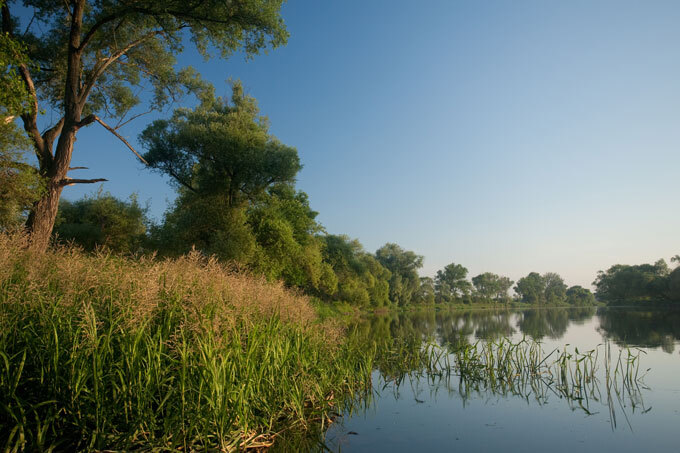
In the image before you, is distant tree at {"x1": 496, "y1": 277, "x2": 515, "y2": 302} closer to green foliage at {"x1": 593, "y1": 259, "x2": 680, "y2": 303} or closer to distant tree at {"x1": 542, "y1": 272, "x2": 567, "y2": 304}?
distant tree at {"x1": 542, "y1": 272, "x2": 567, "y2": 304}

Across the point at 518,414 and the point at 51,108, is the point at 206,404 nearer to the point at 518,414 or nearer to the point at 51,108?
the point at 518,414

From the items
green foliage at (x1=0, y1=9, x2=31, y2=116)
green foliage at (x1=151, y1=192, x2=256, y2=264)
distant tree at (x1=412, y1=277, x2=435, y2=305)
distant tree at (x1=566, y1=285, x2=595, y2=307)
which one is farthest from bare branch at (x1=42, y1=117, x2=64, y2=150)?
distant tree at (x1=566, y1=285, x2=595, y2=307)

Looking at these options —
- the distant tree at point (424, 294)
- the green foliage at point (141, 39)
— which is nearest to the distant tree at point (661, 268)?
the distant tree at point (424, 294)

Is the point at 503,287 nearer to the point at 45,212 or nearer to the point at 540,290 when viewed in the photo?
the point at 540,290

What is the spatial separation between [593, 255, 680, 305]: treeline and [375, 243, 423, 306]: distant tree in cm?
4249

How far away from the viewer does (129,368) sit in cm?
388

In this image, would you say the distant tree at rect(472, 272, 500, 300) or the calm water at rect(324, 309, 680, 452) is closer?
the calm water at rect(324, 309, 680, 452)

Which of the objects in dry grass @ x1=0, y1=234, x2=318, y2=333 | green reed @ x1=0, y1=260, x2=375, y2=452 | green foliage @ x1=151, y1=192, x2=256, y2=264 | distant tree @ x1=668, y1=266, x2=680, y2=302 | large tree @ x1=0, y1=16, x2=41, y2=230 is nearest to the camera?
green reed @ x1=0, y1=260, x2=375, y2=452

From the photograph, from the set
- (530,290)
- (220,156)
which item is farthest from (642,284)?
(220,156)

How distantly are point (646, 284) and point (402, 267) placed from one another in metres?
46.9

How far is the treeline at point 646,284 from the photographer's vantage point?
5556 cm

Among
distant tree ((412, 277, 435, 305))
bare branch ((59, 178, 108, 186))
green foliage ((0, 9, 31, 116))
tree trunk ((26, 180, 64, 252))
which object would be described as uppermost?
green foliage ((0, 9, 31, 116))

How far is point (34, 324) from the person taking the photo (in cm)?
444

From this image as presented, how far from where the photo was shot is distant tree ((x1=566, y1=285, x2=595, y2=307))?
13595 cm
